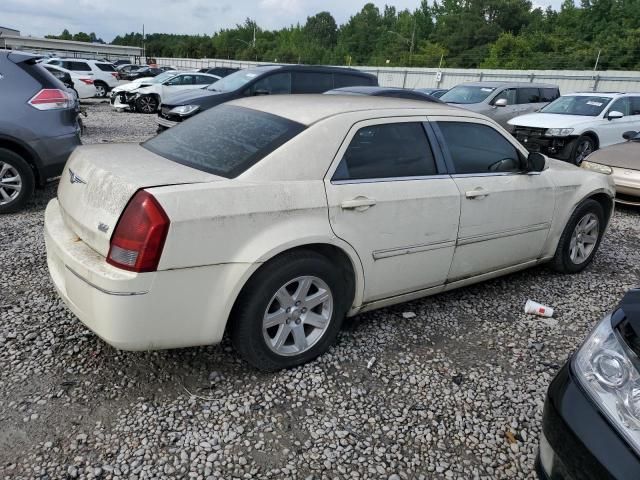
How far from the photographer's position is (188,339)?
253 cm

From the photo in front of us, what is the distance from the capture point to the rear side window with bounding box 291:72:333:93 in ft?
33.9

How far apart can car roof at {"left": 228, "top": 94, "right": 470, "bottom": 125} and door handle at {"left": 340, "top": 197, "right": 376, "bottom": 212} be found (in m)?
0.53

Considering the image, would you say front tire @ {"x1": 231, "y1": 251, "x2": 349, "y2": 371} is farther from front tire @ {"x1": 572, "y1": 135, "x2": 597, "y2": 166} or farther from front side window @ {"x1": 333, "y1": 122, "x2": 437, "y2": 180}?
front tire @ {"x1": 572, "y1": 135, "x2": 597, "y2": 166}

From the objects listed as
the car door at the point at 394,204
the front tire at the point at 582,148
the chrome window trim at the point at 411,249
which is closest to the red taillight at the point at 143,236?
the car door at the point at 394,204

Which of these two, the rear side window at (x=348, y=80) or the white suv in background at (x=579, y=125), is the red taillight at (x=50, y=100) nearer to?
the rear side window at (x=348, y=80)

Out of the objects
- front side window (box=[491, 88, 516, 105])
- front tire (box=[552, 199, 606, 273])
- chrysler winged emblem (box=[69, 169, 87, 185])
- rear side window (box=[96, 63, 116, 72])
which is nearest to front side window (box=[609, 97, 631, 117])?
front side window (box=[491, 88, 516, 105])

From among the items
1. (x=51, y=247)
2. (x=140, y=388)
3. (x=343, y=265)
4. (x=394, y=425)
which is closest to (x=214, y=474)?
→ (x=140, y=388)

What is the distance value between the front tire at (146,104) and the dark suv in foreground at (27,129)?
38.3 feet

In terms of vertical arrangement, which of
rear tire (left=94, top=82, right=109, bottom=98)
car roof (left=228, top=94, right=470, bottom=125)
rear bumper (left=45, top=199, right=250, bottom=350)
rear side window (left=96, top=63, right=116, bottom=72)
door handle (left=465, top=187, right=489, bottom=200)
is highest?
car roof (left=228, top=94, right=470, bottom=125)

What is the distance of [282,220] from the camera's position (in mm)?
2613

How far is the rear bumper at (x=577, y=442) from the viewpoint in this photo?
151cm

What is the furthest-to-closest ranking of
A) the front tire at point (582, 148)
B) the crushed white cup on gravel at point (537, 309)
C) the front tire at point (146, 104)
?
the front tire at point (146, 104), the front tire at point (582, 148), the crushed white cup on gravel at point (537, 309)

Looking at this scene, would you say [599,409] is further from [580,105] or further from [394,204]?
[580,105]

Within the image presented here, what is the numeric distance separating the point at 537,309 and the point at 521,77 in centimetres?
2968
